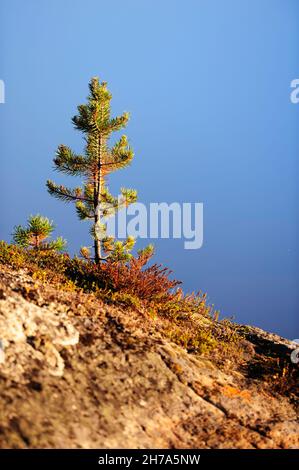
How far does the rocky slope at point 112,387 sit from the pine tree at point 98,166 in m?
5.23

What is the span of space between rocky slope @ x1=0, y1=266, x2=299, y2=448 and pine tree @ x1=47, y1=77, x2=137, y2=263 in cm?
523

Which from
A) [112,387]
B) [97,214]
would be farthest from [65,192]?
[112,387]

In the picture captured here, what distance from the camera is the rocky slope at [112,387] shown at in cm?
451

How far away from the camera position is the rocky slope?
4.51 m

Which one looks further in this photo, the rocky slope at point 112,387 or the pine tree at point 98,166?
the pine tree at point 98,166

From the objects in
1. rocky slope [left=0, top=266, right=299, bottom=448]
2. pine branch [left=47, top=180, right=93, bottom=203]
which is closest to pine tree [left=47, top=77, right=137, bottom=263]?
pine branch [left=47, top=180, right=93, bottom=203]

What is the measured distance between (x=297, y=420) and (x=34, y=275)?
5.20m

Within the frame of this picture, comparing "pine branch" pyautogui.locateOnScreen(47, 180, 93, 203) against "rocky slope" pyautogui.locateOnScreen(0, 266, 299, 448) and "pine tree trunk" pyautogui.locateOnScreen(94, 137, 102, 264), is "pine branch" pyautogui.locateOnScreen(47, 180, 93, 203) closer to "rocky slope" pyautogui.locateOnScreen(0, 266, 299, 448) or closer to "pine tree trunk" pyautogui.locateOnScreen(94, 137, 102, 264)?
"pine tree trunk" pyautogui.locateOnScreen(94, 137, 102, 264)

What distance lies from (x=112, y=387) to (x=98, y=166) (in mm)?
8339

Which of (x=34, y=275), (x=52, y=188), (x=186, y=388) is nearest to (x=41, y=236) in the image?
(x=52, y=188)

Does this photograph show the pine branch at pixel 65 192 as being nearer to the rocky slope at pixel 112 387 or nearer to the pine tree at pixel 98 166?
the pine tree at pixel 98 166

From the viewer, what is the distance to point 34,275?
844 cm

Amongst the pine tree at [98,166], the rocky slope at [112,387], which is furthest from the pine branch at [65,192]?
the rocky slope at [112,387]

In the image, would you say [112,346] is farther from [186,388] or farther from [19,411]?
[19,411]
